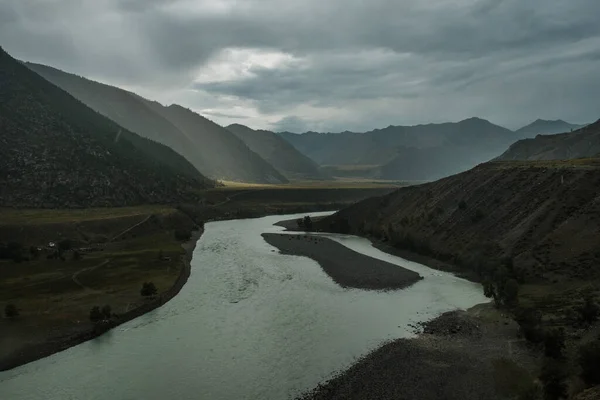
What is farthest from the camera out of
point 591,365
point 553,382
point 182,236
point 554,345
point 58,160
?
point 58,160

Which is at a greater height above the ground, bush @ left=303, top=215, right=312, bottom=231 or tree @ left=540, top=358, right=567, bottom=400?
bush @ left=303, top=215, right=312, bottom=231

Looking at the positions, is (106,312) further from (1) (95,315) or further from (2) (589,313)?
(2) (589,313)

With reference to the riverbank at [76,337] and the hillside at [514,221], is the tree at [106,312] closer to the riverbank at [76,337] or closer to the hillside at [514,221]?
the riverbank at [76,337]

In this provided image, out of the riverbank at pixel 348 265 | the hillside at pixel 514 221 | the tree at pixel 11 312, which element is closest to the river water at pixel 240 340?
the riverbank at pixel 348 265

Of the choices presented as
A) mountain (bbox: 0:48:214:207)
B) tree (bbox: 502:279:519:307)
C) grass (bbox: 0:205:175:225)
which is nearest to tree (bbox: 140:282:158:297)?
tree (bbox: 502:279:519:307)

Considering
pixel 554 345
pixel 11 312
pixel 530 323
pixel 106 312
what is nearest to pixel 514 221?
pixel 530 323

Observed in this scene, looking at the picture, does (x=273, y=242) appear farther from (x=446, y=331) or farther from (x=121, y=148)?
(x=121, y=148)

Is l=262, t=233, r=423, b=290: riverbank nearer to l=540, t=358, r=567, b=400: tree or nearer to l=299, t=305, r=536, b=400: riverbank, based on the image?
l=299, t=305, r=536, b=400: riverbank
